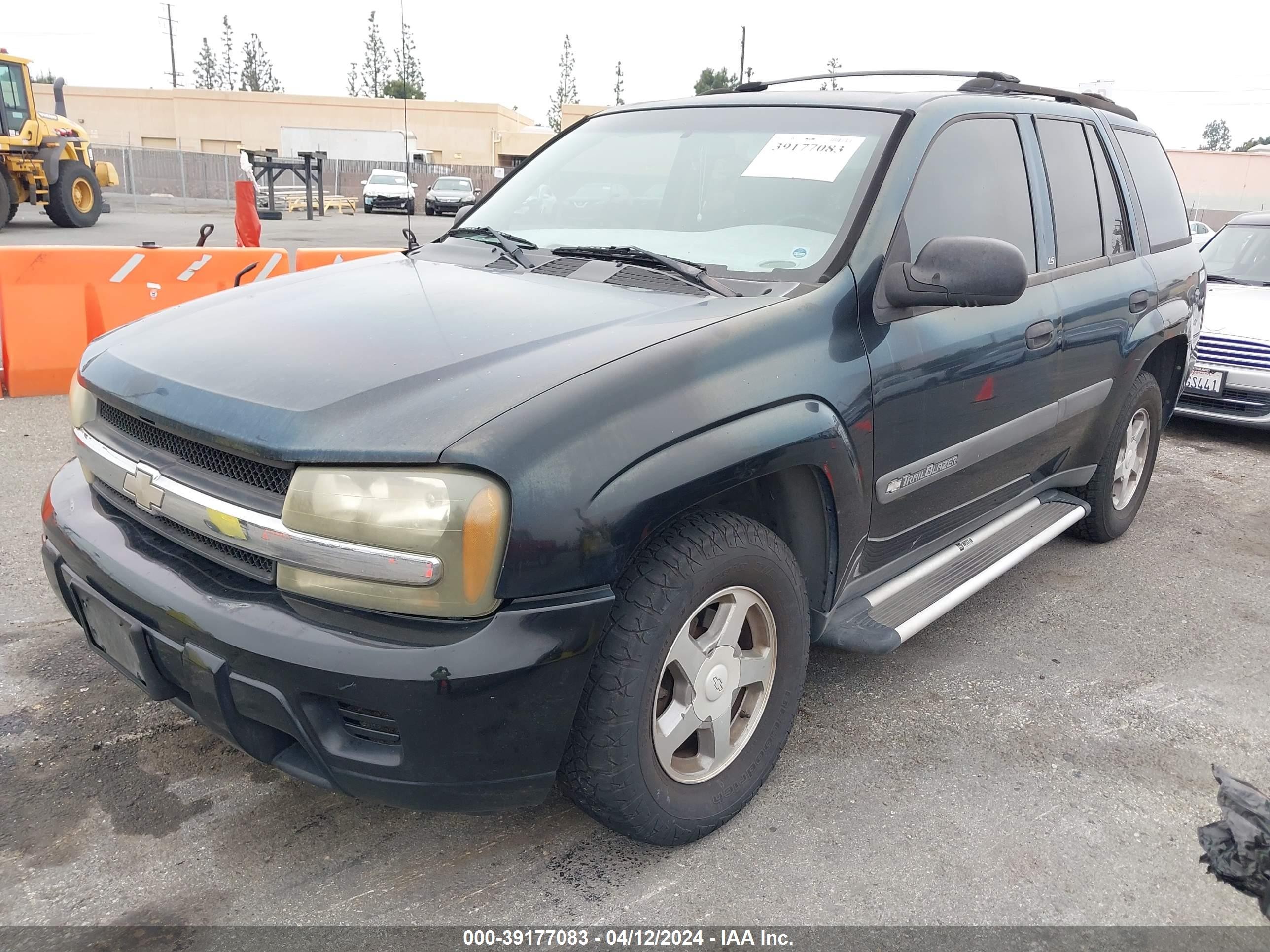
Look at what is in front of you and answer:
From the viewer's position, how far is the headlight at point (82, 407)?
8.10 ft

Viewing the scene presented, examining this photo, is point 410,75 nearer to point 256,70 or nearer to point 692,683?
point 256,70

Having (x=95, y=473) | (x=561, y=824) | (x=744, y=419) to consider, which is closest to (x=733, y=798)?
(x=561, y=824)

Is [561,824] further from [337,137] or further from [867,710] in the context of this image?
[337,137]

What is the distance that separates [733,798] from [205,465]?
1441 millimetres

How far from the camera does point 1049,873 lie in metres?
2.34

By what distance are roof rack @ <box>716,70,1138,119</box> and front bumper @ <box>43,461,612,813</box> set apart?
94.5 inches

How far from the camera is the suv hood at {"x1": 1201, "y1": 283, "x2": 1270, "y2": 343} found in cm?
652

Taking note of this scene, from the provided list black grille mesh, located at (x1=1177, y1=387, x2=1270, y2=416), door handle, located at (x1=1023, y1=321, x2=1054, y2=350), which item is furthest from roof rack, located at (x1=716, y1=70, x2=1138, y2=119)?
black grille mesh, located at (x1=1177, y1=387, x2=1270, y2=416)

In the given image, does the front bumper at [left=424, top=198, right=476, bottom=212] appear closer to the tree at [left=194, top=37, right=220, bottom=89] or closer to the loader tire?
the loader tire

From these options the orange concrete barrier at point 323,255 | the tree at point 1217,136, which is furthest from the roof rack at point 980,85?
the tree at point 1217,136

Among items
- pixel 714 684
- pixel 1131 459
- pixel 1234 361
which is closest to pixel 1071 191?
pixel 1131 459

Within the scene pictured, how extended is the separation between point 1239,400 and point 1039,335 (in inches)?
168

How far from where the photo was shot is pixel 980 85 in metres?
3.44

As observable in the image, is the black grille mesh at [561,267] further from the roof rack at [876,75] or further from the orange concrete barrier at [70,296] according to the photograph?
the orange concrete barrier at [70,296]
